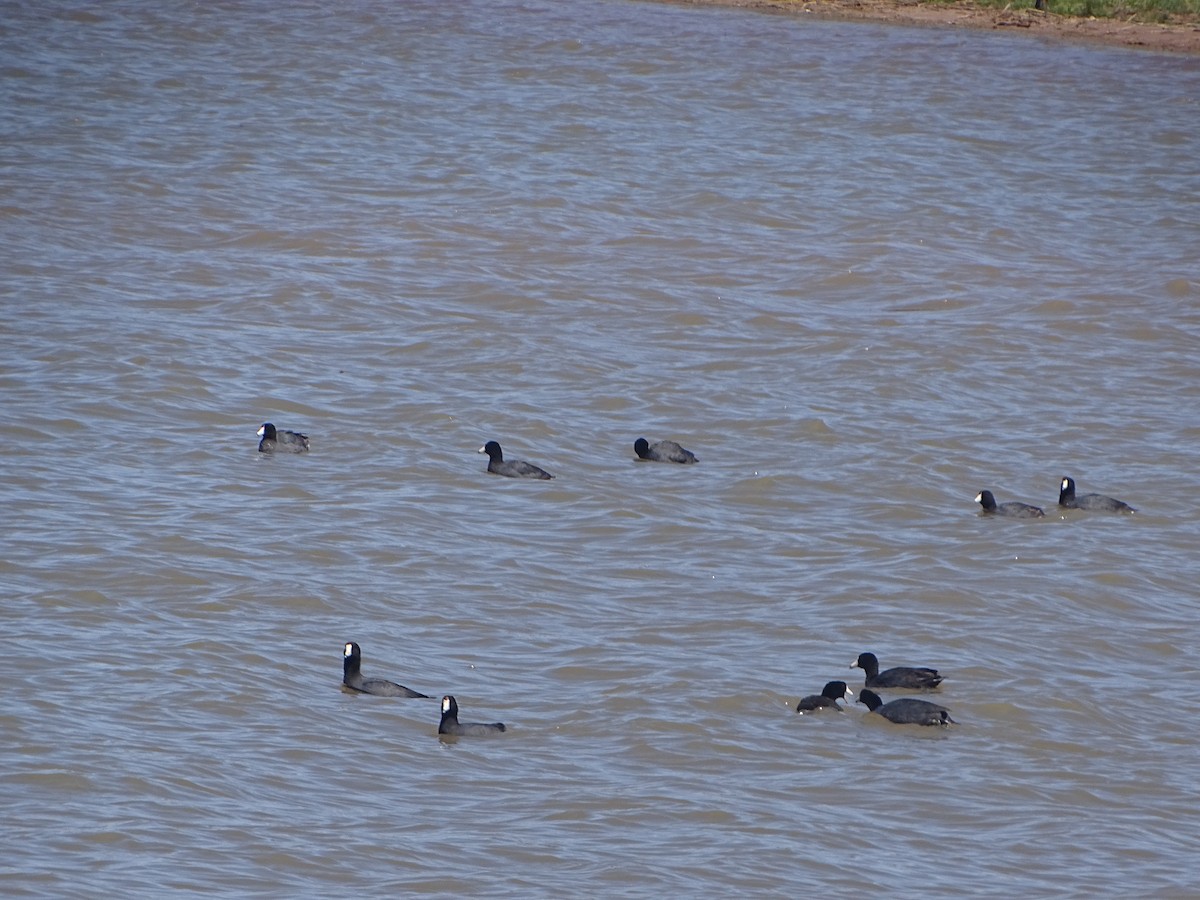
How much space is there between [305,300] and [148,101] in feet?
29.4

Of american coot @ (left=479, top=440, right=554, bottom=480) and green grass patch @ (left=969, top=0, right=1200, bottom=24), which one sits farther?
green grass patch @ (left=969, top=0, right=1200, bottom=24)

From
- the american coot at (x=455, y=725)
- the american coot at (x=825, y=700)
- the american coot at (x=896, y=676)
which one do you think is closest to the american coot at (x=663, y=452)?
the american coot at (x=896, y=676)

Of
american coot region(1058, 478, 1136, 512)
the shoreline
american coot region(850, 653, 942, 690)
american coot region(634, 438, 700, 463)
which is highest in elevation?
the shoreline

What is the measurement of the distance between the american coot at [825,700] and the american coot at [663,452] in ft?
14.5

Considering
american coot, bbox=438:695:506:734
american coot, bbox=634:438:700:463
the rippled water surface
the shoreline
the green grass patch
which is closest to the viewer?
the rippled water surface

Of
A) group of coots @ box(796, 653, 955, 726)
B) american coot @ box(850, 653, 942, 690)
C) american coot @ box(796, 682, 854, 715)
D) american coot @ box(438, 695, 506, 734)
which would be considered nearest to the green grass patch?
american coot @ box(850, 653, 942, 690)

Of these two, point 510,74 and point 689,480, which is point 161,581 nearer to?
point 689,480

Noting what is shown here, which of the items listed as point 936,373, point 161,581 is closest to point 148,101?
point 936,373

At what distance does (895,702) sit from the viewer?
10719 millimetres

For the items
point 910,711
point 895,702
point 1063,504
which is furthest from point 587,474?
point 910,711

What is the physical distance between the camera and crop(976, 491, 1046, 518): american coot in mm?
14281

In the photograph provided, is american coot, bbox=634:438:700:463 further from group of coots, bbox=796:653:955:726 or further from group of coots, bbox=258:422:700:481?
group of coots, bbox=796:653:955:726

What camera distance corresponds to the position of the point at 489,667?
36.7 ft

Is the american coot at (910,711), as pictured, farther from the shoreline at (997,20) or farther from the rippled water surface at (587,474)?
the shoreline at (997,20)
